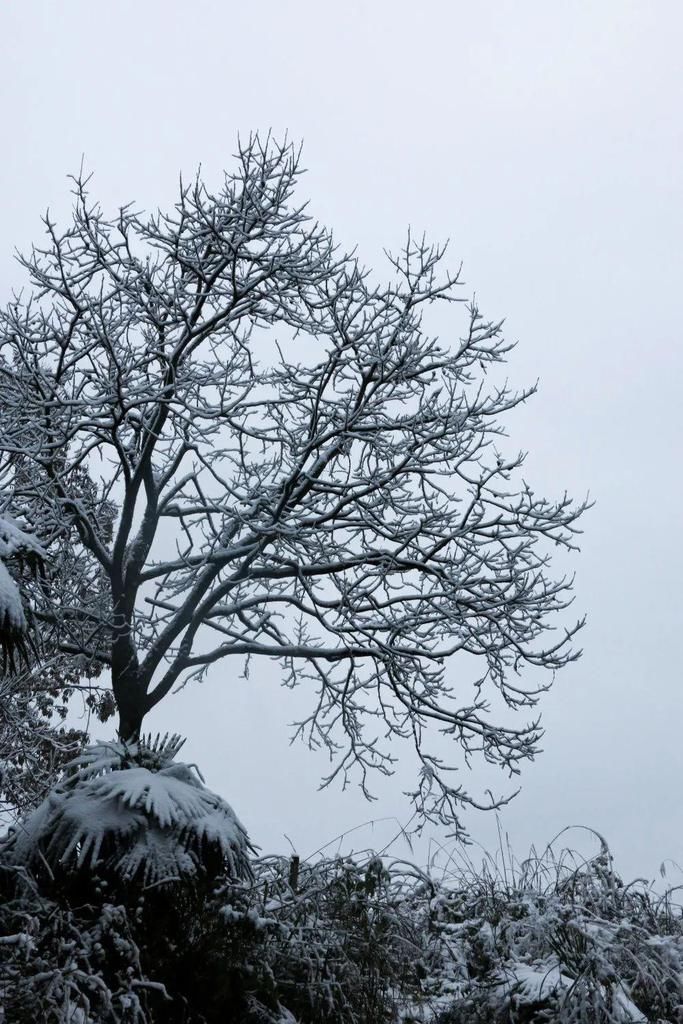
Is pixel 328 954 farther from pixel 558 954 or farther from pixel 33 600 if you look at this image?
pixel 33 600

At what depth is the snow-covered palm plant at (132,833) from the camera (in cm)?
527

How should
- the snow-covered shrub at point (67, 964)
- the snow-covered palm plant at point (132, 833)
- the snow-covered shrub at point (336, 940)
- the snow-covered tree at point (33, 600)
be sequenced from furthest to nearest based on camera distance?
the snow-covered tree at point (33, 600), the snow-covered shrub at point (336, 940), the snow-covered palm plant at point (132, 833), the snow-covered shrub at point (67, 964)

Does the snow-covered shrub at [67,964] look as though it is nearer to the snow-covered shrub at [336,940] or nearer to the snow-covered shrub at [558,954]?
the snow-covered shrub at [336,940]

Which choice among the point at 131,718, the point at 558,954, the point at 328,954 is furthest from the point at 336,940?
the point at 131,718

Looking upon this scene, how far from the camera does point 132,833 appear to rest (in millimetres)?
5324

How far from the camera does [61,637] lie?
40.4 feet

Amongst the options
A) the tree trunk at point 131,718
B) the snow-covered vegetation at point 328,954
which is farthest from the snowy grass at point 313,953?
the tree trunk at point 131,718

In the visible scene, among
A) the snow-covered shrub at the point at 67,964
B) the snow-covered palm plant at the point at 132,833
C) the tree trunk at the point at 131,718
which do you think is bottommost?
the snow-covered shrub at the point at 67,964

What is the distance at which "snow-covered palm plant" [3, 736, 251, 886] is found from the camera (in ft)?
17.3

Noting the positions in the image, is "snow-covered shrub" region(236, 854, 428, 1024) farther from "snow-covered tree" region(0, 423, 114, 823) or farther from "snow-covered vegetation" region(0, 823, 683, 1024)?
"snow-covered tree" region(0, 423, 114, 823)

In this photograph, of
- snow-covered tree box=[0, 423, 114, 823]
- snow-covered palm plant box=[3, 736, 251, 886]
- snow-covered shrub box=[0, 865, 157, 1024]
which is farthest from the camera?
snow-covered tree box=[0, 423, 114, 823]

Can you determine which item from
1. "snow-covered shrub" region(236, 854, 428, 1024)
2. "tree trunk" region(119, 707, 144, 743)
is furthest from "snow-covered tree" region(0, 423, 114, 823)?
"snow-covered shrub" region(236, 854, 428, 1024)

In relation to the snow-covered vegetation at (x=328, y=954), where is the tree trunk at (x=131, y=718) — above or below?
above

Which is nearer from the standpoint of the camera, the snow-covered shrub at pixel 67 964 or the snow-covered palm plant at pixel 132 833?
the snow-covered shrub at pixel 67 964
